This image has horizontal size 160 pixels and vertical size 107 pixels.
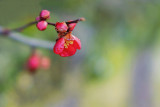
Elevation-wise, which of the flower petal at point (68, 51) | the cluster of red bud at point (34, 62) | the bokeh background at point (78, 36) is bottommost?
the flower petal at point (68, 51)

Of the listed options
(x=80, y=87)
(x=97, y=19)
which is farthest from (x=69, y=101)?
(x=97, y=19)

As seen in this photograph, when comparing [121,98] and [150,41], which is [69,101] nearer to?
[150,41]

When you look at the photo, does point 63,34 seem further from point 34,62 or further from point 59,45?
point 34,62

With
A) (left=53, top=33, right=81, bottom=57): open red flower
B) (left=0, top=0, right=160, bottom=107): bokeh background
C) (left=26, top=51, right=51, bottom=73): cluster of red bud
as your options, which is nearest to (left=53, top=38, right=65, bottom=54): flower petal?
(left=53, top=33, right=81, bottom=57): open red flower

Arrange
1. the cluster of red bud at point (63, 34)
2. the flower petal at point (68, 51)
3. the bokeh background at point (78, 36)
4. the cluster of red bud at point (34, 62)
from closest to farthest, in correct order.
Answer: the cluster of red bud at point (63, 34)
the flower petal at point (68, 51)
the cluster of red bud at point (34, 62)
the bokeh background at point (78, 36)

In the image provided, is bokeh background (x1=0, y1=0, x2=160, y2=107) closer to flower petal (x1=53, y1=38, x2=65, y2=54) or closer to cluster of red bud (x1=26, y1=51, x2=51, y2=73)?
cluster of red bud (x1=26, y1=51, x2=51, y2=73)

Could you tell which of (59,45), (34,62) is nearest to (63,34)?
(59,45)

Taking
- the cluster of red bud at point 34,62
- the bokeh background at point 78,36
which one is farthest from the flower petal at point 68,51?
the bokeh background at point 78,36

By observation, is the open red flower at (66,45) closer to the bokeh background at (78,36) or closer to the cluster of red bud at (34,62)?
the cluster of red bud at (34,62)
